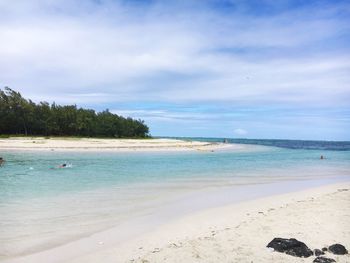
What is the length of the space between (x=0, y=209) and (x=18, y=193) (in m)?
3.17

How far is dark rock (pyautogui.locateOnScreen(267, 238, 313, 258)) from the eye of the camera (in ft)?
23.6

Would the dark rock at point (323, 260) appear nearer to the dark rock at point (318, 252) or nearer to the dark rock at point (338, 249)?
the dark rock at point (318, 252)

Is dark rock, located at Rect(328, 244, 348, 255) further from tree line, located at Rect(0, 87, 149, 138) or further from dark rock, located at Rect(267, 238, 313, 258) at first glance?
tree line, located at Rect(0, 87, 149, 138)

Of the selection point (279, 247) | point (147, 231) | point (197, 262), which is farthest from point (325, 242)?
point (147, 231)

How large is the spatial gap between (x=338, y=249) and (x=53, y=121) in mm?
73621

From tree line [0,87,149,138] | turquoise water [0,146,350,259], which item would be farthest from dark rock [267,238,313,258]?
tree line [0,87,149,138]

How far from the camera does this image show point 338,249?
7305mm

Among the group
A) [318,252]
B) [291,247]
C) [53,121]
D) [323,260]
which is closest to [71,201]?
[291,247]

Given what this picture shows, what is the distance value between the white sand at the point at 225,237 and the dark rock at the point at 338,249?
0.52ft

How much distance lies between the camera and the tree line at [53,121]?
71438mm

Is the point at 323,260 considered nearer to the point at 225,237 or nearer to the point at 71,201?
the point at 225,237

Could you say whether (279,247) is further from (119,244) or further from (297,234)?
(119,244)

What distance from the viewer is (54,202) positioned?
42.2 feet

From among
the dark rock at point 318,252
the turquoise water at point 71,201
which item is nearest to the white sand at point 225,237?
the dark rock at point 318,252
